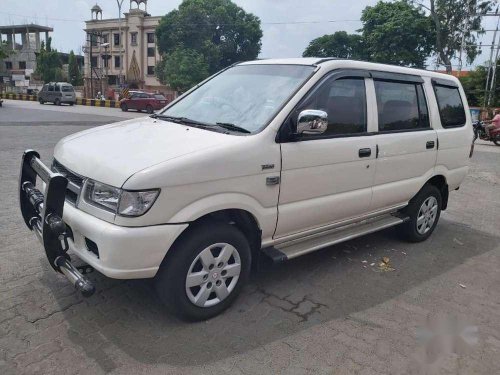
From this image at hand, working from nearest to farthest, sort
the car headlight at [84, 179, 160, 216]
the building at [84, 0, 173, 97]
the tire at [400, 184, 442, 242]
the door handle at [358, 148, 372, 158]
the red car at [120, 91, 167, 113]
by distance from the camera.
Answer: the car headlight at [84, 179, 160, 216], the door handle at [358, 148, 372, 158], the tire at [400, 184, 442, 242], the red car at [120, 91, 167, 113], the building at [84, 0, 173, 97]

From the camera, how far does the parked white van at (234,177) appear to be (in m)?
2.76

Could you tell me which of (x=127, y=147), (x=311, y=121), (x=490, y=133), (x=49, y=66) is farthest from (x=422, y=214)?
(x=49, y=66)

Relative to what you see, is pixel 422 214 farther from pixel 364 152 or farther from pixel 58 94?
pixel 58 94

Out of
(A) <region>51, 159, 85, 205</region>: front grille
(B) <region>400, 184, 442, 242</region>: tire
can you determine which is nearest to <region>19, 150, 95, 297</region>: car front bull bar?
(A) <region>51, 159, 85, 205</region>: front grille

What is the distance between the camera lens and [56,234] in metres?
2.81

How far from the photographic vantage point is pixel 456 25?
112ft

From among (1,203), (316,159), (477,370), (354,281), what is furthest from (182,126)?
(1,203)

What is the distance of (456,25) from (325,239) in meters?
36.5

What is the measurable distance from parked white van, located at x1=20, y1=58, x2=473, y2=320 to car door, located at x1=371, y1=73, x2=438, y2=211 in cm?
2

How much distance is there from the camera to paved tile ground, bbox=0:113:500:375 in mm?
2758

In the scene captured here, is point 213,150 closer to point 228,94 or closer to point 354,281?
point 228,94

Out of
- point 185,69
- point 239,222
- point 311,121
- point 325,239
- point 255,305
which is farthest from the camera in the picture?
point 185,69

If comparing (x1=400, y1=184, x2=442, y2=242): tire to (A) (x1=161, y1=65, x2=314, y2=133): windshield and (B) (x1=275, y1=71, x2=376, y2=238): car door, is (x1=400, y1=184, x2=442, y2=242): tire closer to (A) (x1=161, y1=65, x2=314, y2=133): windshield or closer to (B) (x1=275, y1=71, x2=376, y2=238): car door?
(B) (x1=275, y1=71, x2=376, y2=238): car door

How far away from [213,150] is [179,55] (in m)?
40.0
